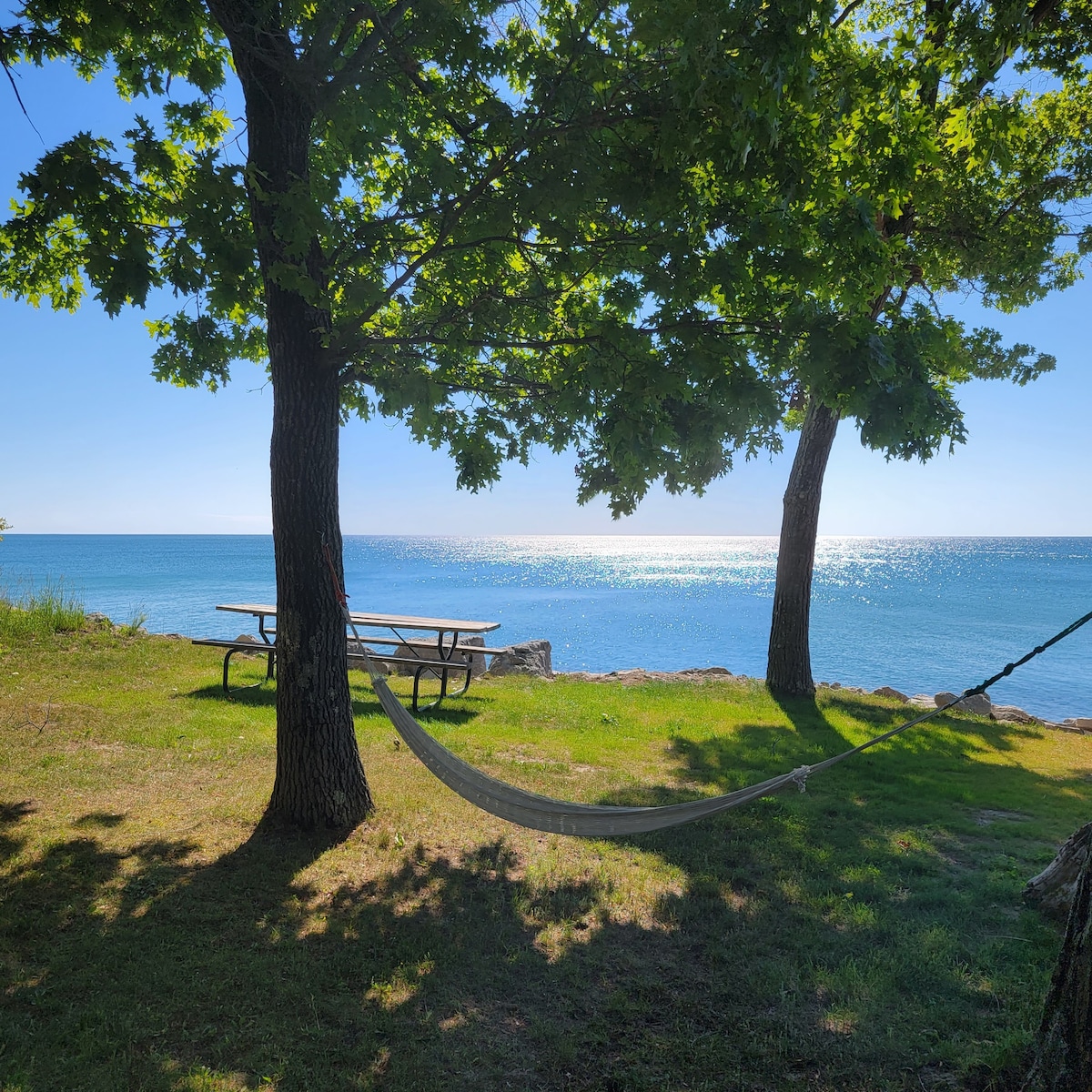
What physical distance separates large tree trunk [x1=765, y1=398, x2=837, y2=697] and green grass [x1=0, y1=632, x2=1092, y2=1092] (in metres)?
2.73

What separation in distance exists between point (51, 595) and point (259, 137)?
956cm

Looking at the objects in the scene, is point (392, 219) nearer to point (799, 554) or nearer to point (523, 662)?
point (799, 554)

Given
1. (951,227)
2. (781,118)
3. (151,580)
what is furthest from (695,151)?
(151,580)

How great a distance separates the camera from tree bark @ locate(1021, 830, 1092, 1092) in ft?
6.70

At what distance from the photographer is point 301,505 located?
4316 mm

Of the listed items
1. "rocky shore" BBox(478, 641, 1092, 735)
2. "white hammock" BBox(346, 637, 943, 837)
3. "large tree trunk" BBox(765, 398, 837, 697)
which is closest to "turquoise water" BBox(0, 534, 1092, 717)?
"rocky shore" BBox(478, 641, 1092, 735)

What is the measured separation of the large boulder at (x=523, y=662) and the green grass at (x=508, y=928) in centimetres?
474

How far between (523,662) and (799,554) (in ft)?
15.1

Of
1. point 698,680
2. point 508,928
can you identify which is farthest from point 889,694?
point 508,928

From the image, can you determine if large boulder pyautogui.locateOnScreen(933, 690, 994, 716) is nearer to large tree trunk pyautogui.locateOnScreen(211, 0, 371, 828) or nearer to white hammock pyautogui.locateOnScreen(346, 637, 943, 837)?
white hammock pyautogui.locateOnScreen(346, 637, 943, 837)

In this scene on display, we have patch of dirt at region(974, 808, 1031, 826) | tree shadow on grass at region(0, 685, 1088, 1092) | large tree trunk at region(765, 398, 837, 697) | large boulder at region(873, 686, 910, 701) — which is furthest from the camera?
large boulder at region(873, 686, 910, 701)

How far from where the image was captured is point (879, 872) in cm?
408

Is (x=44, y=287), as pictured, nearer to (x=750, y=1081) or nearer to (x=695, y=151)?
(x=695, y=151)

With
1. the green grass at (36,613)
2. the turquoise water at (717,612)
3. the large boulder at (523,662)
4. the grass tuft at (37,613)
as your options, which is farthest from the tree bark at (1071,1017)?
the turquoise water at (717,612)
